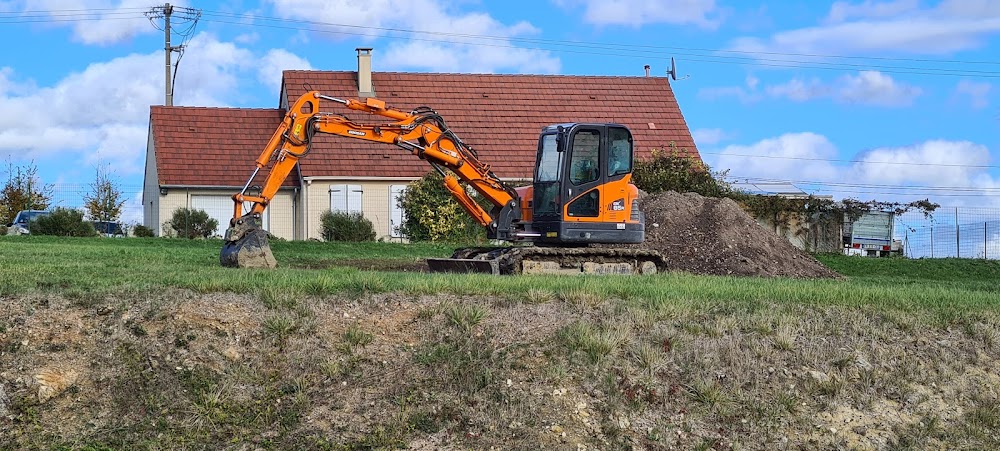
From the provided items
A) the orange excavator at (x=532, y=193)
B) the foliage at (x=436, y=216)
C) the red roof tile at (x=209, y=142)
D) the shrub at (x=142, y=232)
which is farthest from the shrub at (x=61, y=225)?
the orange excavator at (x=532, y=193)

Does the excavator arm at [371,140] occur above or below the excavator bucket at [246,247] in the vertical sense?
above

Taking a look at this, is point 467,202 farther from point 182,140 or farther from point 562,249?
point 182,140

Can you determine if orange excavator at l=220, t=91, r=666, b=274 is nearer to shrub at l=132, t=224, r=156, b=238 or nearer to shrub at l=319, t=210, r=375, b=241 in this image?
shrub at l=319, t=210, r=375, b=241

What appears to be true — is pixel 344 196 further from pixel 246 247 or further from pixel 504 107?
pixel 246 247

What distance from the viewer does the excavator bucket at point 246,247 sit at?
66.2 ft

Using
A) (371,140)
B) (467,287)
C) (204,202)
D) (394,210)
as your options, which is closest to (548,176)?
(371,140)

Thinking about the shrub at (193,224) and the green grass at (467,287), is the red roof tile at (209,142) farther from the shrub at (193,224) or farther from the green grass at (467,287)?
the green grass at (467,287)

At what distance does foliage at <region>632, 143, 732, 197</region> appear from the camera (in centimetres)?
3678

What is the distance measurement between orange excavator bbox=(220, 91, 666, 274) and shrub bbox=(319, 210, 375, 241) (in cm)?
1464

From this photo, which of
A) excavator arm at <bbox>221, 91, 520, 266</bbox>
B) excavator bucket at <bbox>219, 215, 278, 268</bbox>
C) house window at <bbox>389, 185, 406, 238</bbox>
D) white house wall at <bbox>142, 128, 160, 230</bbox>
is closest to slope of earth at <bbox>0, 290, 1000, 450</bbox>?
excavator bucket at <bbox>219, 215, 278, 268</bbox>

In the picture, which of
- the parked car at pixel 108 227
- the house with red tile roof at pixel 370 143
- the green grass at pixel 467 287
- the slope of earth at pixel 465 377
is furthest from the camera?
the parked car at pixel 108 227

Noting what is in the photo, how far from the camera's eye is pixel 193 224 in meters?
38.1

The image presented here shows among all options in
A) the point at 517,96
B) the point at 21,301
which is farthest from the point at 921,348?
the point at 517,96

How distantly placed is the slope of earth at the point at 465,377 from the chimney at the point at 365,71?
30405mm
